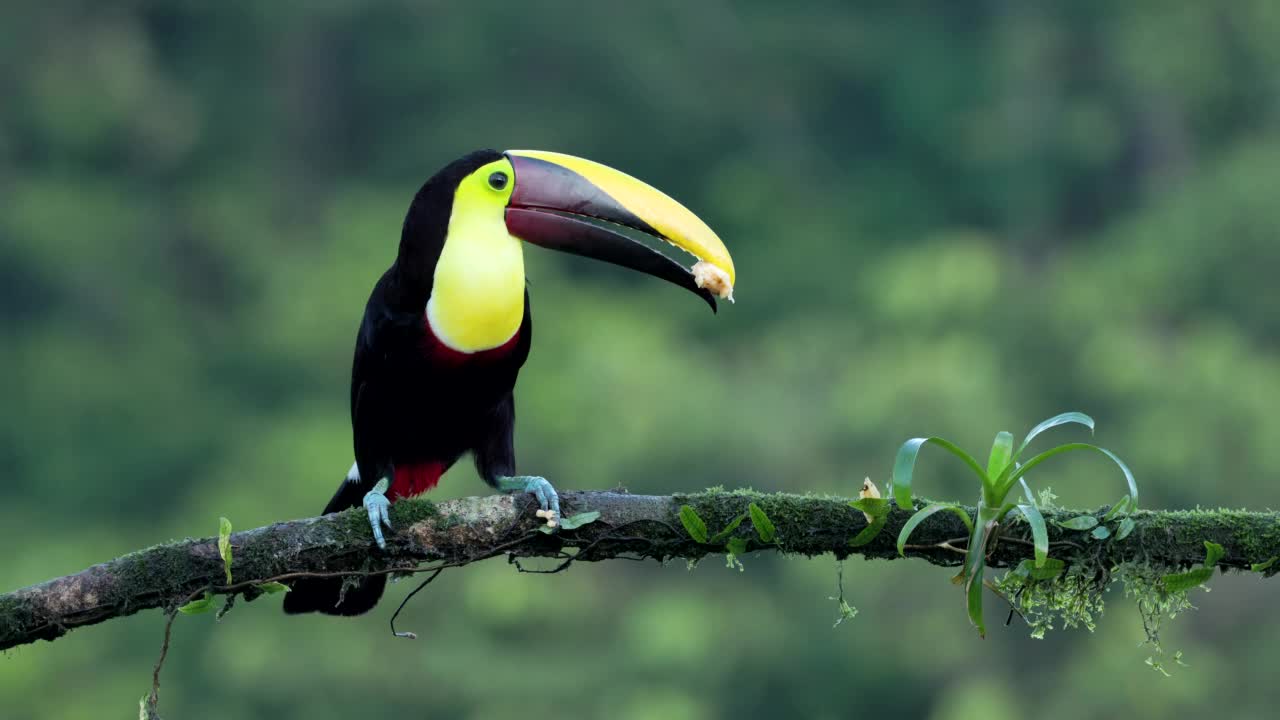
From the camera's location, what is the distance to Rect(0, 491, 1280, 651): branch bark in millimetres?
2895

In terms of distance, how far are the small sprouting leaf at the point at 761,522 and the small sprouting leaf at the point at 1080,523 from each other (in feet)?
1.54

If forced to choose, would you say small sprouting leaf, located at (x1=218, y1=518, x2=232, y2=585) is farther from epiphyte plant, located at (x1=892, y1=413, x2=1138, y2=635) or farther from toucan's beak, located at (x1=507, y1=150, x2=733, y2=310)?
epiphyte plant, located at (x1=892, y1=413, x2=1138, y2=635)

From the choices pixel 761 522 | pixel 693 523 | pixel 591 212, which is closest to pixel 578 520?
pixel 693 523

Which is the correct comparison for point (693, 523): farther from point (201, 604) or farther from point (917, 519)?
point (201, 604)

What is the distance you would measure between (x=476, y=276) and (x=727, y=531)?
0.81m

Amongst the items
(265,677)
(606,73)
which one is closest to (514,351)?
(265,677)

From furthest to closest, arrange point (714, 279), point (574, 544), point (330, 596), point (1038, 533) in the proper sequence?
point (330, 596)
point (714, 279)
point (574, 544)
point (1038, 533)

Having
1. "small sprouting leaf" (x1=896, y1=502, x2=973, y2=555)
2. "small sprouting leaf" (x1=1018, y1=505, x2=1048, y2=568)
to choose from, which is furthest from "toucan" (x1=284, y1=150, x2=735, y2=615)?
"small sprouting leaf" (x1=1018, y1=505, x2=1048, y2=568)

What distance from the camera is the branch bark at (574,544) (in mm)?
2895

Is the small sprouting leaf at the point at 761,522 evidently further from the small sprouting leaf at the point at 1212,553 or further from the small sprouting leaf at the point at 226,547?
the small sprouting leaf at the point at 226,547

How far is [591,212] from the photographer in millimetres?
3549

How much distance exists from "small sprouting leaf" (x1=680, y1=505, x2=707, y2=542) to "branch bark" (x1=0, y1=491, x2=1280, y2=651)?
0.02 meters

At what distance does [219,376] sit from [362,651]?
4.08m

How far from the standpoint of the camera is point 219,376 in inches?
532
